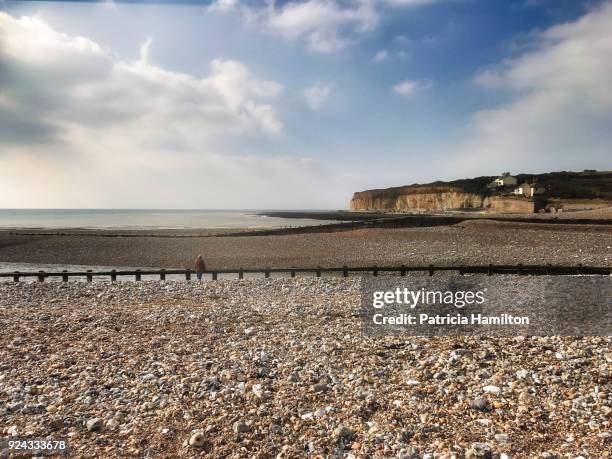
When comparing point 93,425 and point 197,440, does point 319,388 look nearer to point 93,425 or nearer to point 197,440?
point 197,440

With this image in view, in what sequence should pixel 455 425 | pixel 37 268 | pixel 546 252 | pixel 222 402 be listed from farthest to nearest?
pixel 37 268, pixel 546 252, pixel 222 402, pixel 455 425

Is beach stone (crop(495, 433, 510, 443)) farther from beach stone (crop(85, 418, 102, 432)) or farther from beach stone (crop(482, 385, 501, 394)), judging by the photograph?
Answer: beach stone (crop(85, 418, 102, 432))

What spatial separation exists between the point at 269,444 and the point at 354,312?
32.3ft

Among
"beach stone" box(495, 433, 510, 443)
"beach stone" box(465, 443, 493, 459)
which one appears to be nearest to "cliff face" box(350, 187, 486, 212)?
"beach stone" box(495, 433, 510, 443)

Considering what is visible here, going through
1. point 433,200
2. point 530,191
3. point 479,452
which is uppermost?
point 530,191

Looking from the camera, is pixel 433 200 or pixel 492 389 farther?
pixel 433 200

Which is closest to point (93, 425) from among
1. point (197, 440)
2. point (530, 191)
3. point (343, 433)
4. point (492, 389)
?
point (197, 440)

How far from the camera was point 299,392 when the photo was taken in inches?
351

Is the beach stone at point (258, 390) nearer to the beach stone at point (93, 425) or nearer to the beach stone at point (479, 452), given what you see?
the beach stone at point (93, 425)

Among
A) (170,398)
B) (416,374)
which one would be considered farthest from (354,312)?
(170,398)

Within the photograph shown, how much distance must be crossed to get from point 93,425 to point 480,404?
738 cm

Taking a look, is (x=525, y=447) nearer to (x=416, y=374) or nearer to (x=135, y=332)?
(x=416, y=374)

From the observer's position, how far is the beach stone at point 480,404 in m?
7.93

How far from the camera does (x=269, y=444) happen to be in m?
7.09
